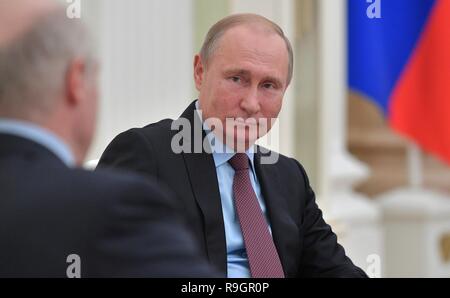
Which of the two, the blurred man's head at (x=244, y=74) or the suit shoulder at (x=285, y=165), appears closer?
the blurred man's head at (x=244, y=74)

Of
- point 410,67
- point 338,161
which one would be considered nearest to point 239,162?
point 338,161

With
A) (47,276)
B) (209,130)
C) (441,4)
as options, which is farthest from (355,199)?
(47,276)

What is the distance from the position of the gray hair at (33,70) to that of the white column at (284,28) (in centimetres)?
291

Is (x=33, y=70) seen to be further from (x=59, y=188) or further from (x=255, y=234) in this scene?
(x=255, y=234)

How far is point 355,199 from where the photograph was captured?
5680 millimetres

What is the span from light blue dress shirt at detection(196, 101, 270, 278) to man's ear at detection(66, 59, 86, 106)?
0.89 m

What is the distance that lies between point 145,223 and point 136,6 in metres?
2.58

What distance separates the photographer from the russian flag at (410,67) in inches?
221

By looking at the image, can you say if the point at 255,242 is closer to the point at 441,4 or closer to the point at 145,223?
the point at 145,223

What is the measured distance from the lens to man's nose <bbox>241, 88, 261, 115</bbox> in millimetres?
2098

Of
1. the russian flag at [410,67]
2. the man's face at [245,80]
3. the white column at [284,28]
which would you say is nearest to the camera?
the man's face at [245,80]

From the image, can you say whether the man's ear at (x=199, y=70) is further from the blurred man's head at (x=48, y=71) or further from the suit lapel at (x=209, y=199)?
the blurred man's head at (x=48, y=71)

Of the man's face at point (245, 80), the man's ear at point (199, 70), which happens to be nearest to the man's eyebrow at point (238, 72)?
the man's face at point (245, 80)

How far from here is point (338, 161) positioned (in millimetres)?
5617
